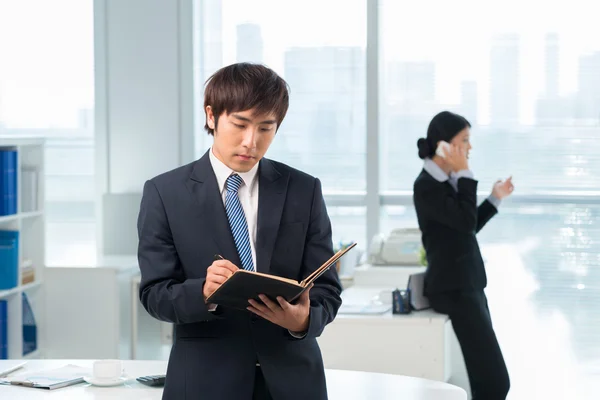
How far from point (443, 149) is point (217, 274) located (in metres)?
2.59

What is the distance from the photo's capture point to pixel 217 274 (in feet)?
5.34

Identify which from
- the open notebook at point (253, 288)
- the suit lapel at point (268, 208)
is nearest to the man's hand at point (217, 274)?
the open notebook at point (253, 288)

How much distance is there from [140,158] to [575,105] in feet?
9.73

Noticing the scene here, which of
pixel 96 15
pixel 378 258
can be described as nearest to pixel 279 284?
pixel 378 258

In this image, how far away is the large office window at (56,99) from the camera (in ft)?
21.0

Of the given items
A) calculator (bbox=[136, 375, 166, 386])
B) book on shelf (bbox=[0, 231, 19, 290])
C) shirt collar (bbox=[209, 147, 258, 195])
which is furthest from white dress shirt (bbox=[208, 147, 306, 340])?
book on shelf (bbox=[0, 231, 19, 290])

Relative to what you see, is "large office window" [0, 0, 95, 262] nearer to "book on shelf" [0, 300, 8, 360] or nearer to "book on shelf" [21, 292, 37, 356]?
"book on shelf" [21, 292, 37, 356]

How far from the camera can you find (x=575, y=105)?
5.93 metres

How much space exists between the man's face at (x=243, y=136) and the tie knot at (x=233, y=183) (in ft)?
0.07

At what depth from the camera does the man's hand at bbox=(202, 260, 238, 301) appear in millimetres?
1623

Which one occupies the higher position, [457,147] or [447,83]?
[447,83]

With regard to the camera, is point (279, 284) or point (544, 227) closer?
point (279, 284)

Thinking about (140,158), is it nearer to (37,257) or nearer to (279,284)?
(37,257)

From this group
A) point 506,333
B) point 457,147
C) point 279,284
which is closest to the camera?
point 279,284
